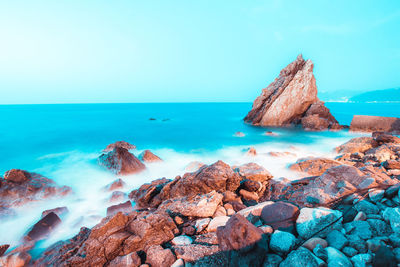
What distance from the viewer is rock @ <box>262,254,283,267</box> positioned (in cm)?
277

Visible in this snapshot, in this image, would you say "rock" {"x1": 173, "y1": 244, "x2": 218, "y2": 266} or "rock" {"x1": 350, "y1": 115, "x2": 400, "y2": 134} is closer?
"rock" {"x1": 173, "y1": 244, "x2": 218, "y2": 266}

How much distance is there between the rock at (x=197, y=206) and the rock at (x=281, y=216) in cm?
158

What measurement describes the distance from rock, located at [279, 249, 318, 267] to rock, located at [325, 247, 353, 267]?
0.64ft

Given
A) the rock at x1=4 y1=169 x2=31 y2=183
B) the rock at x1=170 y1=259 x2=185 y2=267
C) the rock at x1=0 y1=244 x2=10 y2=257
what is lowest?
the rock at x1=0 y1=244 x2=10 y2=257

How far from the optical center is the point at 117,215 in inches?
181

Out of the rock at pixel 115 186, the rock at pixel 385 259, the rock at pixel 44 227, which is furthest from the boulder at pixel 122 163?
the rock at pixel 385 259

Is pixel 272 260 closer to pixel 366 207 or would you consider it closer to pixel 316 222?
pixel 316 222

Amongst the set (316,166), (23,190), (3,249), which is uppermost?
(316,166)

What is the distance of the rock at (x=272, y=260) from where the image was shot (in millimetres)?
2773

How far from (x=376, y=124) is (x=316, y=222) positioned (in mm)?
26739

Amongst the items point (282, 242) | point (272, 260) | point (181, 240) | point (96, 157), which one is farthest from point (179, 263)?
point (96, 157)

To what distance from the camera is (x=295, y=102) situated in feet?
89.4

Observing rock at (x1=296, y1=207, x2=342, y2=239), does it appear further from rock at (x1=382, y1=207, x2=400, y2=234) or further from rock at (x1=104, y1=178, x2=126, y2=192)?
rock at (x1=104, y1=178, x2=126, y2=192)

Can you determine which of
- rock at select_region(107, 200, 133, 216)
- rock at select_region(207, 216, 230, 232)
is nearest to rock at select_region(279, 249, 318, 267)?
rock at select_region(207, 216, 230, 232)
